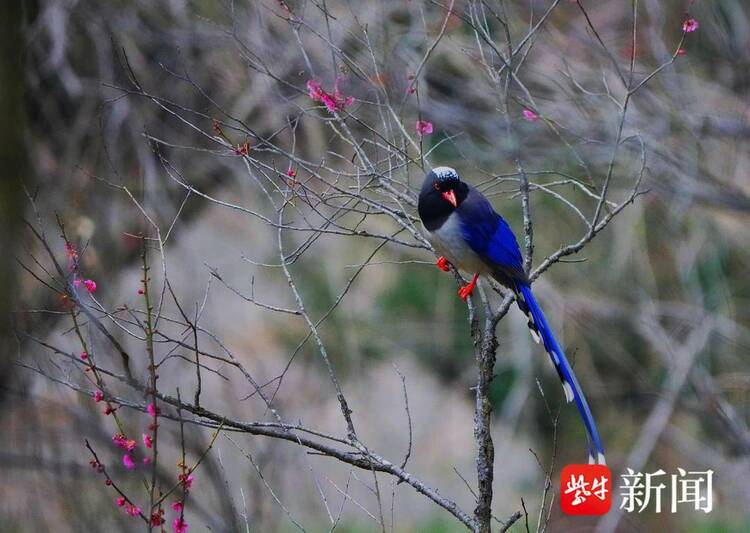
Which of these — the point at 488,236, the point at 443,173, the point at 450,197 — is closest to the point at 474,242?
the point at 488,236

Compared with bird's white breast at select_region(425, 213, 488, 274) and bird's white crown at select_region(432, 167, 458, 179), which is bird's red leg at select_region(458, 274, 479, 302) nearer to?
bird's white breast at select_region(425, 213, 488, 274)

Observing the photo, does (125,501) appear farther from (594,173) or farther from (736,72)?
(736,72)

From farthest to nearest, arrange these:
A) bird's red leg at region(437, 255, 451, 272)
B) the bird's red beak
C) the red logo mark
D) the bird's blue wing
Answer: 1. the red logo mark
2. bird's red leg at region(437, 255, 451, 272)
3. the bird's red beak
4. the bird's blue wing

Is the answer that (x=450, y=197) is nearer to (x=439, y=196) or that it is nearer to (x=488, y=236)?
(x=439, y=196)

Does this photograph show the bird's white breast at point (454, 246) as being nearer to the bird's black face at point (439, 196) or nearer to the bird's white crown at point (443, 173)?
the bird's black face at point (439, 196)

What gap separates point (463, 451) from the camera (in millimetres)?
9578

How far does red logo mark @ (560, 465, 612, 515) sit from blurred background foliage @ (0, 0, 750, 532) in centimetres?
68

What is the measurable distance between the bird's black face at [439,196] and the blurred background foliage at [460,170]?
56 cm

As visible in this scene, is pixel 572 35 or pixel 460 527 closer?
pixel 572 35

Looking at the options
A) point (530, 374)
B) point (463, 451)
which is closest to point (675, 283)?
point (530, 374)

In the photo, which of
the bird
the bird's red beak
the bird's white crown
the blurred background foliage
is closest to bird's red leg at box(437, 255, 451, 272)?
the bird

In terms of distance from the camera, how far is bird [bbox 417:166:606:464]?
4031 millimetres

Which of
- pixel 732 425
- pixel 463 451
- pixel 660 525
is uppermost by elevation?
pixel 463 451

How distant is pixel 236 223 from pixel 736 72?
4.10 meters
